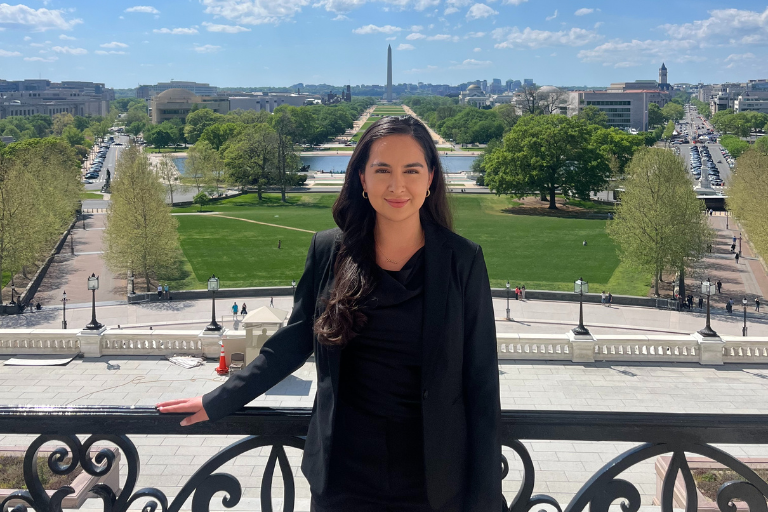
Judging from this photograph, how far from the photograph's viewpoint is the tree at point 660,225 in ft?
120

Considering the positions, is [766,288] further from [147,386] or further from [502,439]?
[502,439]

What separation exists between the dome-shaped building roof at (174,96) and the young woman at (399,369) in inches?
7142

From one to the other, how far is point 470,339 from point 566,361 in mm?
19531

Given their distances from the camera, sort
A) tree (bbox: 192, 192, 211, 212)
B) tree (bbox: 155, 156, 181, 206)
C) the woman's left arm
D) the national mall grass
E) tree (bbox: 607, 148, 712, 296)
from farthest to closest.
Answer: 1. tree (bbox: 155, 156, 181, 206)
2. tree (bbox: 192, 192, 211, 212)
3. the national mall grass
4. tree (bbox: 607, 148, 712, 296)
5. the woman's left arm

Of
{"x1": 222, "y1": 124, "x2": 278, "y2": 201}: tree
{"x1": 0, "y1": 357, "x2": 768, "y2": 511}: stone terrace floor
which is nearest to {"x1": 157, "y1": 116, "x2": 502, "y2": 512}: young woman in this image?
{"x1": 0, "y1": 357, "x2": 768, "y2": 511}: stone terrace floor

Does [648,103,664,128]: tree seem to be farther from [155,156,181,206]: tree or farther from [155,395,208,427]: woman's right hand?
[155,395,208,427]: woman's right hand

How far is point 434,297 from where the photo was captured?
2938 millimetres

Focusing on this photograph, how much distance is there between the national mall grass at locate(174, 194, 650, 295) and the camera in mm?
40062

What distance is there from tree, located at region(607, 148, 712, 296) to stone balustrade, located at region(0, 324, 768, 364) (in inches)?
616

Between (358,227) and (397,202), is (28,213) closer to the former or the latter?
(358,227)

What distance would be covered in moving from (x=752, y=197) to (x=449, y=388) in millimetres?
47501

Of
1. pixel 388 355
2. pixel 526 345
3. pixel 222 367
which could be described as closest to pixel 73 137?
pixel 222 367

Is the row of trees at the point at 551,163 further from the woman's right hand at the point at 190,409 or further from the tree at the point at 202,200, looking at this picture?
the woman's right hand at the point at 190,409

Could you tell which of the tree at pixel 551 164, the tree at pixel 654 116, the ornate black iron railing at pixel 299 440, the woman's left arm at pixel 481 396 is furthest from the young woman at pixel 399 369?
the tree at pixel 654 116
